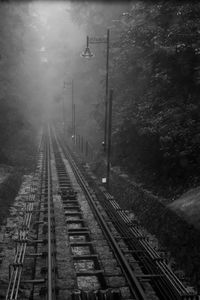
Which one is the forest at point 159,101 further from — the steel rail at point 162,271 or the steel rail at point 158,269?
the steel rail at point 162,271

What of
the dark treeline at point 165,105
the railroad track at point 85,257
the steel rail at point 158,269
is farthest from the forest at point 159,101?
the railroad track at point 85,257

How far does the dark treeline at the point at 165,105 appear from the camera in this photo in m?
16.4

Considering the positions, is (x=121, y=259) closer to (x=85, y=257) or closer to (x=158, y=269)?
(x=85, y=257)

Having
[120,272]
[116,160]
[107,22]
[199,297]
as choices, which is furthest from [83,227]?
[107,22]

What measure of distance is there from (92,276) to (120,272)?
2.70 ft

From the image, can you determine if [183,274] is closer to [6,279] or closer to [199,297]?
[199,297]

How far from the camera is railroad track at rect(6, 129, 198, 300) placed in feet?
32.8

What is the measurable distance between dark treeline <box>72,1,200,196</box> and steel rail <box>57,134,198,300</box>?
2762 mm

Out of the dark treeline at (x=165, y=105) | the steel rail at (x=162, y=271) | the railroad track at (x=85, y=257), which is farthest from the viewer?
the dark treeline at (x=165, y=105)

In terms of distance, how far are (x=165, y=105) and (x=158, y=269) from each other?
1000cm

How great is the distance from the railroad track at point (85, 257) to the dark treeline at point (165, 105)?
2844 mm

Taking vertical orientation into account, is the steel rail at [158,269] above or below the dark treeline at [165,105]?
below

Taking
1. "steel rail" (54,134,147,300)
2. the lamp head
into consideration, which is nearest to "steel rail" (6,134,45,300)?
"steel rail" (54,134,147,300)

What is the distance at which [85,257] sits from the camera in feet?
40.7
